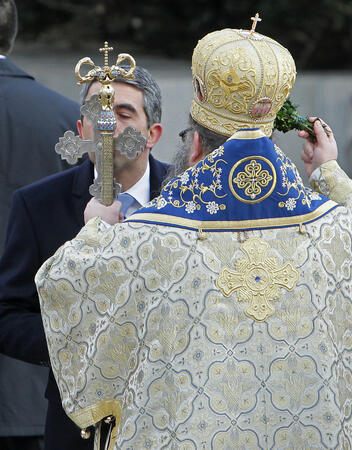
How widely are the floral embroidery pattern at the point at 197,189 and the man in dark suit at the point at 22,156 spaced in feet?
5.55

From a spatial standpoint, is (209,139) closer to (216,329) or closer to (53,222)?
(216,329)

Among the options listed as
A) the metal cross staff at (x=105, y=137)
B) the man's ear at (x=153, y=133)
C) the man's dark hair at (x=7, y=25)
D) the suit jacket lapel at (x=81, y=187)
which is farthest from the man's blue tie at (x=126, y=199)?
the man's dark hair at (x=7, y=25)

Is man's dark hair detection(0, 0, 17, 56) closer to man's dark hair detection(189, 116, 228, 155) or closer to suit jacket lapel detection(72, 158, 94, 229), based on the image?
suit jacket lapel detection(72, 158, 94, 229)

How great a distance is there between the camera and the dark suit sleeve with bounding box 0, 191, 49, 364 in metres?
3.32

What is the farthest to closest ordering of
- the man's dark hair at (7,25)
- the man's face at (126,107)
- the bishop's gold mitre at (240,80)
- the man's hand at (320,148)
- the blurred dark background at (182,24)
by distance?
the blurred dark background at (182,24) < the man's dark hair at (7,25) < the man's face at (126,107) < the man's hand at (320,148) < the bishop's gold mitre at (240,80)

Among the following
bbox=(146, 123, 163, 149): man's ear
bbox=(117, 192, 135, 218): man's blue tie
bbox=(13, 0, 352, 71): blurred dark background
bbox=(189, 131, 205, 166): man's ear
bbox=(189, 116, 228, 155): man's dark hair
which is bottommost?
bbox=(13, 0, 352, 71): blurred dark background

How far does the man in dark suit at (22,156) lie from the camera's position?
4312 mm

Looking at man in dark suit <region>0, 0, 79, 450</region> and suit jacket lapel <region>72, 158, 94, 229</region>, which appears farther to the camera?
man in dark suit <region>0, 0, 79, 450</region>

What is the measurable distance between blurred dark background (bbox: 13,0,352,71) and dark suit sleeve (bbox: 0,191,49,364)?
6935 mm

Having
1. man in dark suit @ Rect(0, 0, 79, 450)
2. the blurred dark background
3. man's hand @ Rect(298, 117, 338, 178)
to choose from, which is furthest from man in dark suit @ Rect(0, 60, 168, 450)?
the blurred dark background

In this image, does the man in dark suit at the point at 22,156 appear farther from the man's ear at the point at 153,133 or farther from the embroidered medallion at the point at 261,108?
the embroidered medallion at the point at 261,108

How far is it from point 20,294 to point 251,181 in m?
0.98

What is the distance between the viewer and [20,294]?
340 cm

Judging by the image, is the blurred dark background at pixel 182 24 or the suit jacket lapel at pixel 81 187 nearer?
the suit jacket lapel at pixel 81 187
